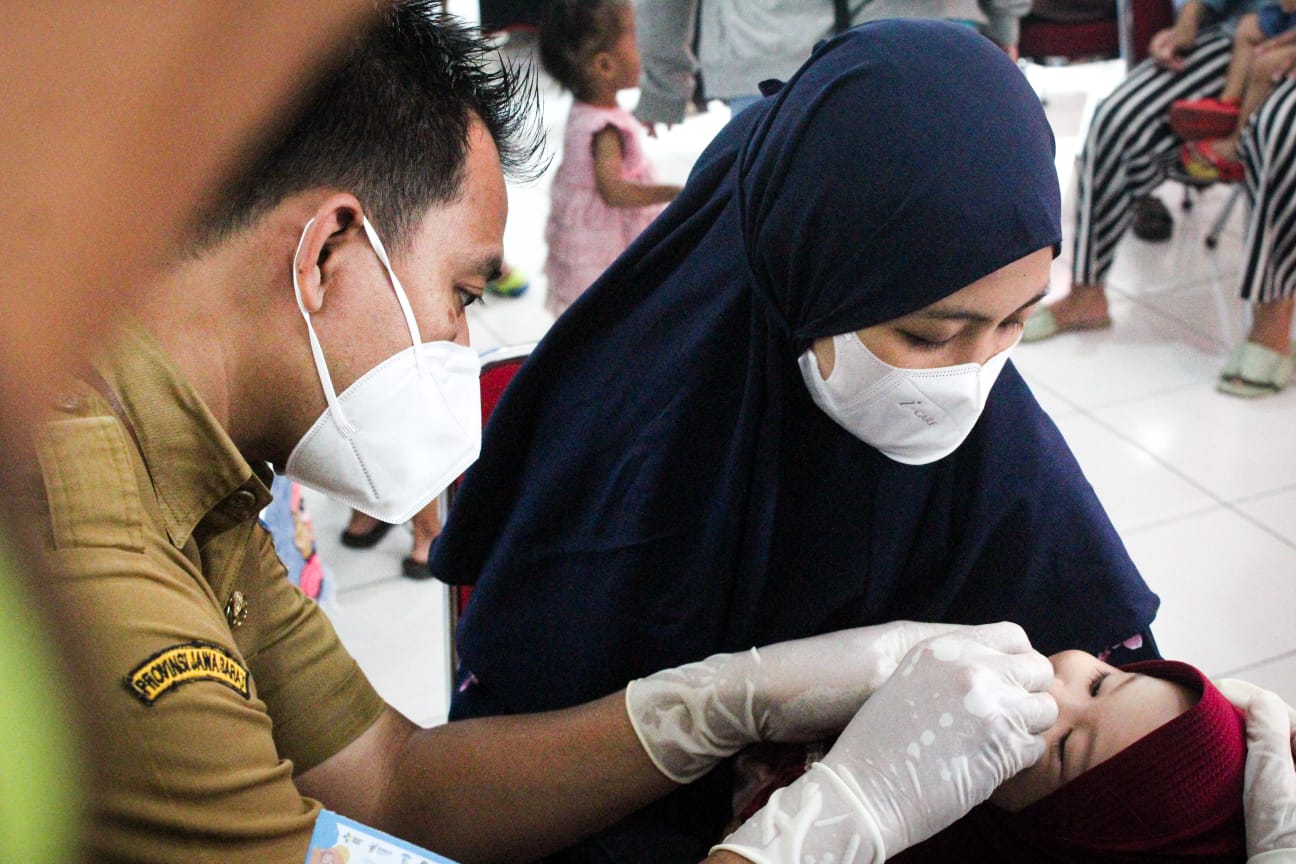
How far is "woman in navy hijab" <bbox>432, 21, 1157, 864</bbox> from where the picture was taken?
112 centimetres

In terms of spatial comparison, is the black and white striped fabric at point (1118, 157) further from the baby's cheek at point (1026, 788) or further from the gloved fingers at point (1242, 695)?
Result: the baby's cheek at point (1026, 788)

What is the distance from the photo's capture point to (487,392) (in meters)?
1.67

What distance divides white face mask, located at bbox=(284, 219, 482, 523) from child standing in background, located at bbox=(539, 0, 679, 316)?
1587 millimetres

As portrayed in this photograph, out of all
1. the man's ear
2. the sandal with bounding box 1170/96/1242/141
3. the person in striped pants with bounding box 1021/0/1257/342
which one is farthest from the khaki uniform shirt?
the sandal with bounding box 1170/96/1242/141

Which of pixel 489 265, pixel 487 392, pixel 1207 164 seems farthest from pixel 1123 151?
pixel 489 265

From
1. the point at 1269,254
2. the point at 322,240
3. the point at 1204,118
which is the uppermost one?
the point at 322,240

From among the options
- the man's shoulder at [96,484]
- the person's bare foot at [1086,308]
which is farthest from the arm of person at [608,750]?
the person's bare foot at [1086,308]

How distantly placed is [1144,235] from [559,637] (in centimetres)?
375

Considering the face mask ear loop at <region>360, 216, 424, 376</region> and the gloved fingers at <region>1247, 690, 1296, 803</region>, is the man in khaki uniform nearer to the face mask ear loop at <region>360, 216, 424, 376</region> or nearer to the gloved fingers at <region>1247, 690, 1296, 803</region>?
the face mask ear loop at <region>360, 216, 424, 376</region>

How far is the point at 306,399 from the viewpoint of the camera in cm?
109

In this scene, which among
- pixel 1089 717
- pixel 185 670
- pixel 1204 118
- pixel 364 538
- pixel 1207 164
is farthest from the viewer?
pixel 1207 164

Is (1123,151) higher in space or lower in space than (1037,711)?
lower

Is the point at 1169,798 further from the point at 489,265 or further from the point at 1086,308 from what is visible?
the point at 1086,308

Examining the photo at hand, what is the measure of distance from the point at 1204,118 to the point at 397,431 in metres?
3.18
